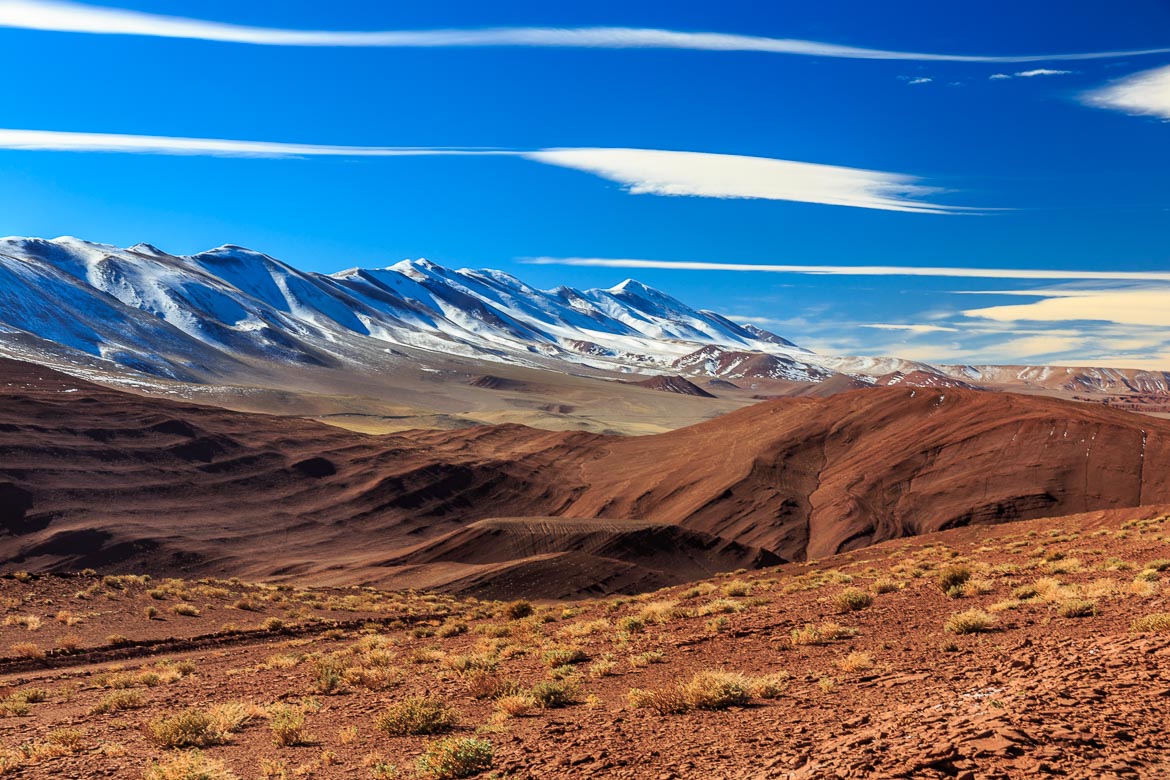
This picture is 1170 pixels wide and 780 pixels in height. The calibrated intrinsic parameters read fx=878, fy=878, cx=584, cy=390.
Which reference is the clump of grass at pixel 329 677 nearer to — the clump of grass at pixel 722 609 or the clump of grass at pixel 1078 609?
the clump of grass at pixel 722 609

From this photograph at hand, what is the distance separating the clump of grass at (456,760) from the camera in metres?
7.89

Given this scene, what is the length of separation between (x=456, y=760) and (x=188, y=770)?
2.53 meters

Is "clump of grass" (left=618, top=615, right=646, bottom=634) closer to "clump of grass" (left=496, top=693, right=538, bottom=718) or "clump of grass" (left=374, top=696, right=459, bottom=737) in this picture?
"clump of grass" (left=496, top=693, right=538, bottom=718)

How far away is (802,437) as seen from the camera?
6825 cm

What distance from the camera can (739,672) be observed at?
10.9 metres

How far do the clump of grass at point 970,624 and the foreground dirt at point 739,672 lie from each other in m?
0.17

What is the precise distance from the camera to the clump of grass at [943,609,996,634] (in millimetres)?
11656

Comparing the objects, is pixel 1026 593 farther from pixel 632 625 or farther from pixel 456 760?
pixel 456 760

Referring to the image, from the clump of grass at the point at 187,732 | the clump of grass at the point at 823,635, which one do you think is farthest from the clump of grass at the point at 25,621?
the clump of grass at the point at 823,635

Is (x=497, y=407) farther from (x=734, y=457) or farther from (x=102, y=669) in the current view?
(x=102, y=669)

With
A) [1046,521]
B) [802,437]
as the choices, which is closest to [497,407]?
[802,437]

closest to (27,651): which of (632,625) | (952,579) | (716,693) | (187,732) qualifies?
(187,732)

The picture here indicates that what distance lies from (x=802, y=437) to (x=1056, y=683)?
61.9m

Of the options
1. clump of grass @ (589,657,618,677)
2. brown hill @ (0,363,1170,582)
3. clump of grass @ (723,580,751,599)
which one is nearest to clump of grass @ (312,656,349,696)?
clump of grass @ (589,657,618,677)
